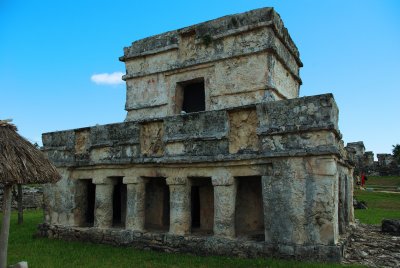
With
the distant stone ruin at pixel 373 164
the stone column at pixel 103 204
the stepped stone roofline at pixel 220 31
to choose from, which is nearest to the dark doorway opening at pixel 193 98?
the stepped stone roofline at pixel 220 31

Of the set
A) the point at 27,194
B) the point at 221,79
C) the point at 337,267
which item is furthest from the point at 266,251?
the point at 27,194

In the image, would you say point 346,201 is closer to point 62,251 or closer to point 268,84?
point 268,84

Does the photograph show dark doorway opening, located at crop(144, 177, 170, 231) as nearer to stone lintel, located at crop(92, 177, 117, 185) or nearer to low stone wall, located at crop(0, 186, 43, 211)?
stone lintel, located at crop(92, 177, 117, 185)

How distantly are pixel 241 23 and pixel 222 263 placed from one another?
608cm

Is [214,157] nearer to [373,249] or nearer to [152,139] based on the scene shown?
[152,139]

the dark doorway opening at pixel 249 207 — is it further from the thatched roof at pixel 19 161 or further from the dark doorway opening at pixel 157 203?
the thatched roof at pixel 19 161

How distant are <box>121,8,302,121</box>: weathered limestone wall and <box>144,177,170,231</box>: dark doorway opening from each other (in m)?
2.21

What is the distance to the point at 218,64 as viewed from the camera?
9148 mm

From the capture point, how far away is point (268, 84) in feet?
27.6

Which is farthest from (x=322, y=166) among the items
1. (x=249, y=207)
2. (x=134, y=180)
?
(x=134, y=180)

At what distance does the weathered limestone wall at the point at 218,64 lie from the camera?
862cm

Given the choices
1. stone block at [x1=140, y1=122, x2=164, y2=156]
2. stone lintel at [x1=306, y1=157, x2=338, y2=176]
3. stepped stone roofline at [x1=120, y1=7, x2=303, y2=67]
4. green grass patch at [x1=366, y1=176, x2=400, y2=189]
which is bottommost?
green grass patch at [x1=366, y1=176, x2=400, y2=189]

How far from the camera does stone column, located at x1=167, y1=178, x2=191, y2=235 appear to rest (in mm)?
7078

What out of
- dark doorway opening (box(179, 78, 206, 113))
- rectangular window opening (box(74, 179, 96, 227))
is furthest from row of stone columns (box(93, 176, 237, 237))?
dark doorway opening (box(179, 78, 206, 113))
